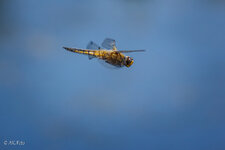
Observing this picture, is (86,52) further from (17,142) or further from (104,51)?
(17,142)

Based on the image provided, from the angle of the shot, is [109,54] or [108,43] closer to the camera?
[109,54]

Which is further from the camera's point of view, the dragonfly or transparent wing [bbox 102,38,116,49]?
transparent wing [bbox 102,38,116,49]

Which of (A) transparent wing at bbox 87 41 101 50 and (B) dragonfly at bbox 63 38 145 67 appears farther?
(A) transparent wing at bbox 87 41 101 50

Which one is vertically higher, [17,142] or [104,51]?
[104,51]

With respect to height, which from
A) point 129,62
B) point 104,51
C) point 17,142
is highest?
point 104,51

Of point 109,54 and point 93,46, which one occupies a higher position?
point 93,46

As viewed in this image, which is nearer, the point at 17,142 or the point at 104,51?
the point at 104,51

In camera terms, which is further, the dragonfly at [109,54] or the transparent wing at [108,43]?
the transparent wing at [108,43]

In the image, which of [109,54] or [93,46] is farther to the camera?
[93,46]

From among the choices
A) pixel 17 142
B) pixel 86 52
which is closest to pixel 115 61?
pixel 86 52

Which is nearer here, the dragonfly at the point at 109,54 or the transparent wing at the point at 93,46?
the dragonfly at the point at 109,54

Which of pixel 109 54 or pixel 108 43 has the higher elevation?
pixel 108 43
